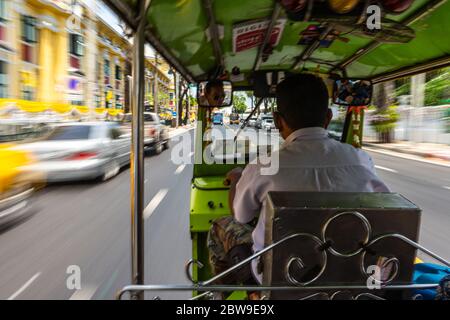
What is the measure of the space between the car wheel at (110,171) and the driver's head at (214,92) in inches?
267

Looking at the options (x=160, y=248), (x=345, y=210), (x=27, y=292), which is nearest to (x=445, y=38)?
(x=345, y=210)

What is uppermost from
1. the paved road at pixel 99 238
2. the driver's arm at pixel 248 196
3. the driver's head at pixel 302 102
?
the driver's head at pixel 302 102

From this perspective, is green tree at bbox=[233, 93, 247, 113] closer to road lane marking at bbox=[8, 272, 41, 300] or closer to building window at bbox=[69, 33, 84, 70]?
road lane marking at bbox=[8, 272, 41, 300]

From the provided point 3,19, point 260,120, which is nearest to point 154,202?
point 260,120

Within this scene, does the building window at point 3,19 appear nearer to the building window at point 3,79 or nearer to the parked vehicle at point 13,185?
the building window at point 3,79

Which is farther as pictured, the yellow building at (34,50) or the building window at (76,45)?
the building window at (76,45)

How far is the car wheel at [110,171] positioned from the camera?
30.7 ft

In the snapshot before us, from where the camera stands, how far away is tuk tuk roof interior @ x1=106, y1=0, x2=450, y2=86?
2.04 meters

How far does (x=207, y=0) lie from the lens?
1.99m

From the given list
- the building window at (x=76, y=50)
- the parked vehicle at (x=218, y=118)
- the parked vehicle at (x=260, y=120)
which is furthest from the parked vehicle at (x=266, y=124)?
the building window at (x=76, y=50)

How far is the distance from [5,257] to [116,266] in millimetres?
1312

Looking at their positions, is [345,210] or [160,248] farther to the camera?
[160,248]

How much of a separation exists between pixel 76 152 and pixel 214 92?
20.7 feet
